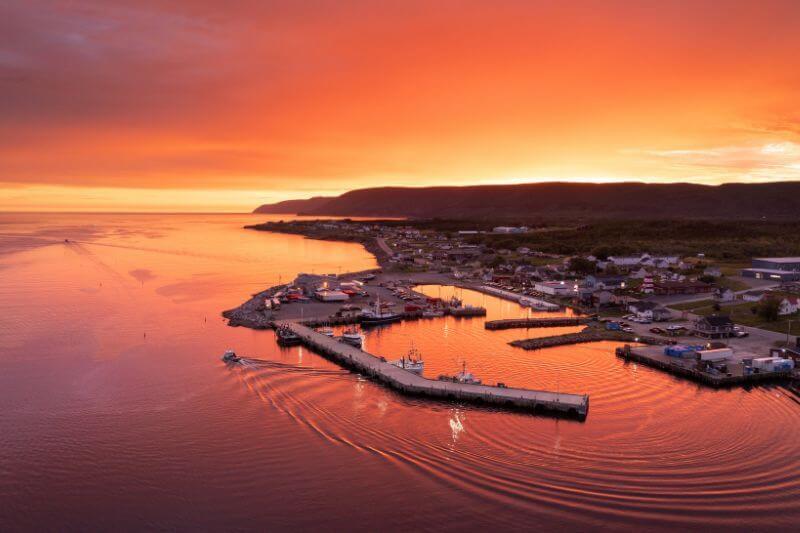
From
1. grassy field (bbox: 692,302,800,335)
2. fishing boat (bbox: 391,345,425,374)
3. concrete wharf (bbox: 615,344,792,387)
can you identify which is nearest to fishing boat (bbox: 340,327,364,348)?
fishing boat (bbox: 391,345,425,374)

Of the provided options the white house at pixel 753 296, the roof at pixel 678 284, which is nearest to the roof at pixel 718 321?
the white house at pixel 753 296

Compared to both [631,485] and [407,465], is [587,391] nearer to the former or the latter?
[631,485]

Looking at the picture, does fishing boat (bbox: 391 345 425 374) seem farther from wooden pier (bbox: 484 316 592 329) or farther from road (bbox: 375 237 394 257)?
road (bbox: 375 237 394 257)

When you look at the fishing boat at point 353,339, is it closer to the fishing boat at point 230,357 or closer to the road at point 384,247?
the fishing boat at point 230,357

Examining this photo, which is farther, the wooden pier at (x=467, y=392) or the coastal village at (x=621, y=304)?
the coastal village at (x=621, y=304)

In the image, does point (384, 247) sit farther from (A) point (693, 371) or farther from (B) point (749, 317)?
(A) point (693, 371)
